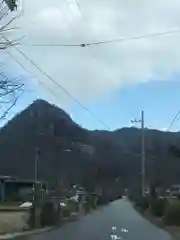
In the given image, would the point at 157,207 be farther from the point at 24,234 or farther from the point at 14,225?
the point at 24,234

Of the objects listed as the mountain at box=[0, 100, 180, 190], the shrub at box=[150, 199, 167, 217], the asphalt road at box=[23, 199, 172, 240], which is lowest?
the asphalt road at box=[23, 199, 172, 240]

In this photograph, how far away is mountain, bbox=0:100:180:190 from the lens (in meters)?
66.4

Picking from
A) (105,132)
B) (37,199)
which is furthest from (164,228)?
(105,132)

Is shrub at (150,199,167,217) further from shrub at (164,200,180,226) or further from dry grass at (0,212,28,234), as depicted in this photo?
dry grass at (0,212,28,234)

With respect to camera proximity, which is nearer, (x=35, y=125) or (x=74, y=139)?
(x=35, y=125)

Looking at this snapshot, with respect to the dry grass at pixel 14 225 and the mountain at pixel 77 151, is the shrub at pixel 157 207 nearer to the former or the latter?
the mountain at pixel 77 151

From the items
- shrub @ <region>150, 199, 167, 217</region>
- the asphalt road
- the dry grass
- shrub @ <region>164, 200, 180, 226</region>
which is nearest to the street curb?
the asphalt road

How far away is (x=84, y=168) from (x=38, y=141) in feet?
66.0

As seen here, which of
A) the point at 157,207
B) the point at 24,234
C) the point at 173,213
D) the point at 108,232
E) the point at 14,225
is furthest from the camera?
the point at 157,207

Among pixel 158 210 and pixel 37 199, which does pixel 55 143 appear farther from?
pixel 37 199

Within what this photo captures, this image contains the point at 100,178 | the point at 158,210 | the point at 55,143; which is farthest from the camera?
the point at 100,178

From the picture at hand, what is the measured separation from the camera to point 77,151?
92375mm

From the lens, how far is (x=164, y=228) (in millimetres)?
38250

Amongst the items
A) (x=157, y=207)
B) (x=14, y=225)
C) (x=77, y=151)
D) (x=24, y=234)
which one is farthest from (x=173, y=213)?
(x=77, y=151)
